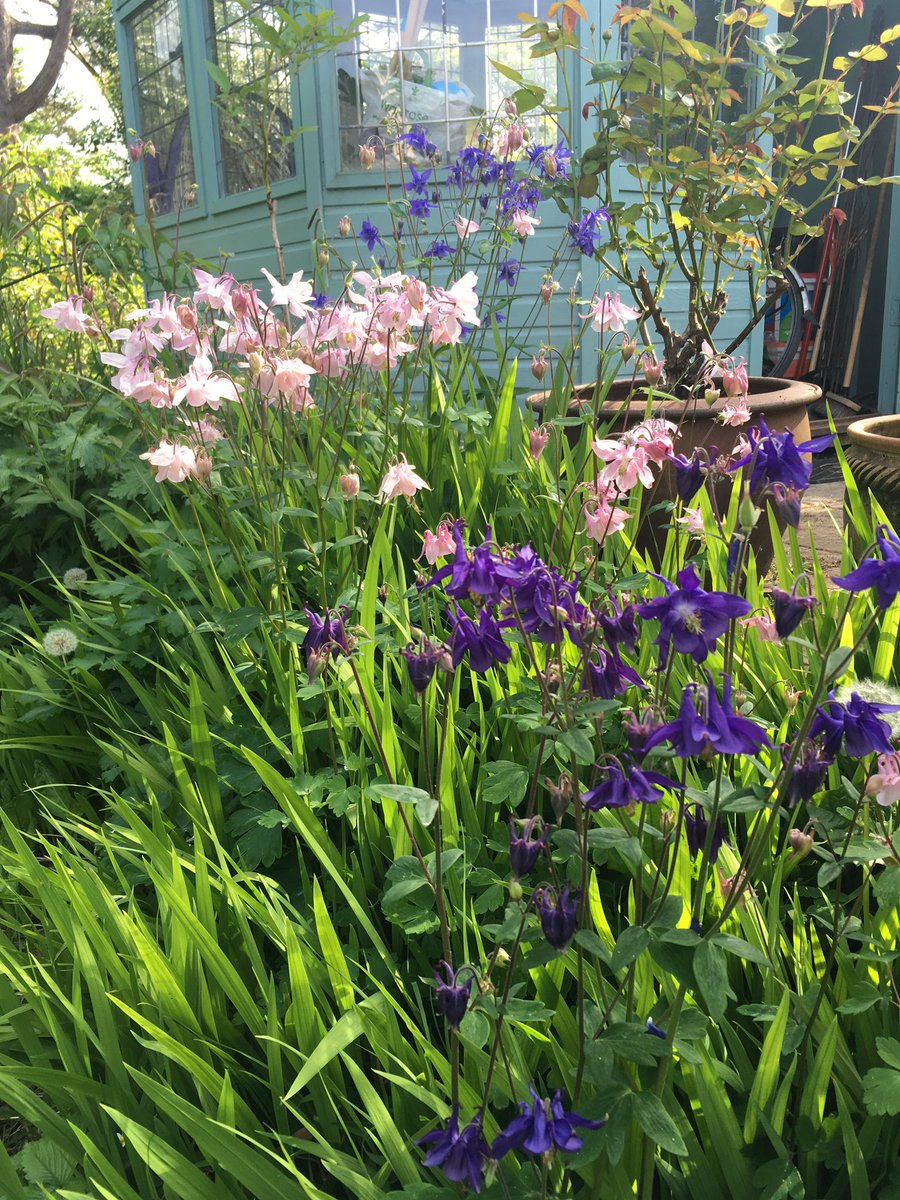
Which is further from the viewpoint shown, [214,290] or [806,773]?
[214,290]

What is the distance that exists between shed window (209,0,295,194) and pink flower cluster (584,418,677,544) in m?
4.34

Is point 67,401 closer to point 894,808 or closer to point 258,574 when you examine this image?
point 258,574

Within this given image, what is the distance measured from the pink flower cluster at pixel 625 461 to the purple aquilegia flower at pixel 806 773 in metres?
0.51

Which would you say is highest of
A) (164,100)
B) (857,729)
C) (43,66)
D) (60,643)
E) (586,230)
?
(43,66)

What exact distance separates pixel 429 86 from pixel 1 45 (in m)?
10.2

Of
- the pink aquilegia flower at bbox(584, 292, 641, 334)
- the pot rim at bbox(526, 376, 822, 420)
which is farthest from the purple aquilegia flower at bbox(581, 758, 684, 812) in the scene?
the pot rim at bbox(526, 376, 822, 420)

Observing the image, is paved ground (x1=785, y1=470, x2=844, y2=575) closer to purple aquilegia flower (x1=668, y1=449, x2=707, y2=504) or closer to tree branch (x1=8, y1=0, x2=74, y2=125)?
purple aquilegia flower (x1=668, y1=449, x2=707, y2=504)

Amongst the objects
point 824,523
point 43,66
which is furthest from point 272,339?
point 43,66

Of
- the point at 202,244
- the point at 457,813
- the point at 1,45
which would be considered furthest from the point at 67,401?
the point at 1,45

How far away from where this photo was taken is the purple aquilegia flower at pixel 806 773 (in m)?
0.80

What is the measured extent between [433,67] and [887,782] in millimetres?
4603

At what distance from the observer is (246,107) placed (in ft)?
16.5

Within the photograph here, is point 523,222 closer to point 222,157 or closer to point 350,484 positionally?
point 350,484

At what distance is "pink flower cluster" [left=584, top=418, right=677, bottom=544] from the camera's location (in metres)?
1.26
